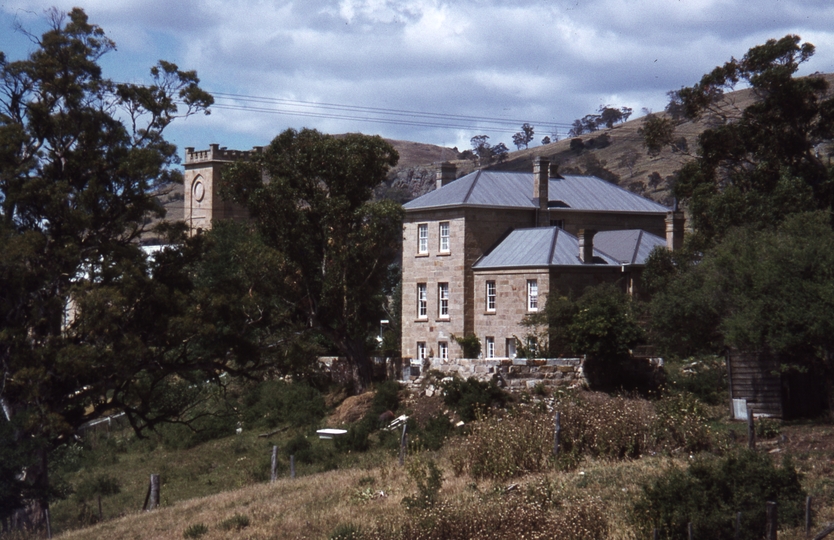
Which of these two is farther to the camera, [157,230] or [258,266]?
[258,266]

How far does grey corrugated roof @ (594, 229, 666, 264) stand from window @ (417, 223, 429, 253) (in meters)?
9.20

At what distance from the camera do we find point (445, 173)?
54.8 meters

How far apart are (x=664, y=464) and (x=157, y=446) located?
27496mm

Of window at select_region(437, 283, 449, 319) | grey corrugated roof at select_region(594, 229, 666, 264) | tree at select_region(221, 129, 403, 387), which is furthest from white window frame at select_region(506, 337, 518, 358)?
tree at select_region(221, 129, 403, 387)

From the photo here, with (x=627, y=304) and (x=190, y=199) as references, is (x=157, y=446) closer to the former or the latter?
(x=627, y=304)

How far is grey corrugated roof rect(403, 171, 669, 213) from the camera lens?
48.9m

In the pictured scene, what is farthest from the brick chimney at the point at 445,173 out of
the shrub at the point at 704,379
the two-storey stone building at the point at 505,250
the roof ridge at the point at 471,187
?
the shrub at the point at 704,379

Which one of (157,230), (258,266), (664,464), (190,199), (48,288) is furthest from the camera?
(190,199)

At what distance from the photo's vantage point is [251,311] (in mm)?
29125

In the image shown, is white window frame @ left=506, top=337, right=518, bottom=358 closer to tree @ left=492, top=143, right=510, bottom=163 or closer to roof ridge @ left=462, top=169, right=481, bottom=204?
roof ridge @ left=462, top=169, right=481, bottom=204

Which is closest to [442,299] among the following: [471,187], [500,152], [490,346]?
[490,346]

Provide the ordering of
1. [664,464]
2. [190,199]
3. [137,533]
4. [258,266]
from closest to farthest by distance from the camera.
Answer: [664,464], [137,533], [258,266], [190,199]

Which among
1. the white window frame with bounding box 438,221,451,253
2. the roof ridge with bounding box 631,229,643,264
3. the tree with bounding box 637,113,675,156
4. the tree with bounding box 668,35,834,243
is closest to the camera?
the tree with bounding box 668,35,834,243

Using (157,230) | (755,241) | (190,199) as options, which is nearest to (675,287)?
(755,241)
